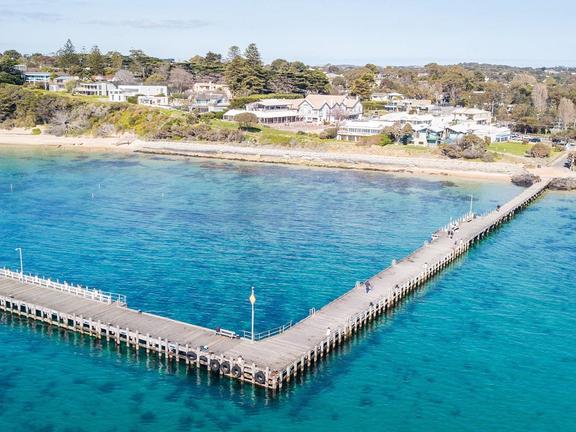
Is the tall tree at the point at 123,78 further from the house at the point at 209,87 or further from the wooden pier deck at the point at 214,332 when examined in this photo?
the wooden pier deck at the point at 214,332

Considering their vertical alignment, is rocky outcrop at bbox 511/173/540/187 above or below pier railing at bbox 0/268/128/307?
above

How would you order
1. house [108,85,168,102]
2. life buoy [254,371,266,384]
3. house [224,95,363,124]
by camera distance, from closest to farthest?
1. life buoy [254,371,266,384]
2. house [224,95,363,124]
3. house [108,85,168,102]

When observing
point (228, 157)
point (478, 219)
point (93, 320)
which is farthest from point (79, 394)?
point (228, 157)

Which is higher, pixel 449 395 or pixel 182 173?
pixel 182 173

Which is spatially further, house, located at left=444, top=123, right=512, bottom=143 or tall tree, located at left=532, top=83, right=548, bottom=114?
tall tree, located at left=532, top=83, right=548, bottom=114

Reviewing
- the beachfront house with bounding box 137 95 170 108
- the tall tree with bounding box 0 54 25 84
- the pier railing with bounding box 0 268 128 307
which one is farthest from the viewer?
the tall tree with bounding box 0 54 25 84

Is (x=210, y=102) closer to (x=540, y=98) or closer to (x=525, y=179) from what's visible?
(x=525, y=179)

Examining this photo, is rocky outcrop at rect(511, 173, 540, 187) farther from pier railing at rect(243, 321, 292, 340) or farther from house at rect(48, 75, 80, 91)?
house at rect(48, 75, 80, 91)

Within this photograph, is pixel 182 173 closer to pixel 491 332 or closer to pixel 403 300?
pixel 403 300

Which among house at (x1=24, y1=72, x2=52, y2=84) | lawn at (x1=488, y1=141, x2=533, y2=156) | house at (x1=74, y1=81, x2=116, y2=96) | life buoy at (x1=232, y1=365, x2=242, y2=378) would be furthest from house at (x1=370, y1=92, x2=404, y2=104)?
life buoy at (x1=232, y1=365, x2=242, y2=378)
